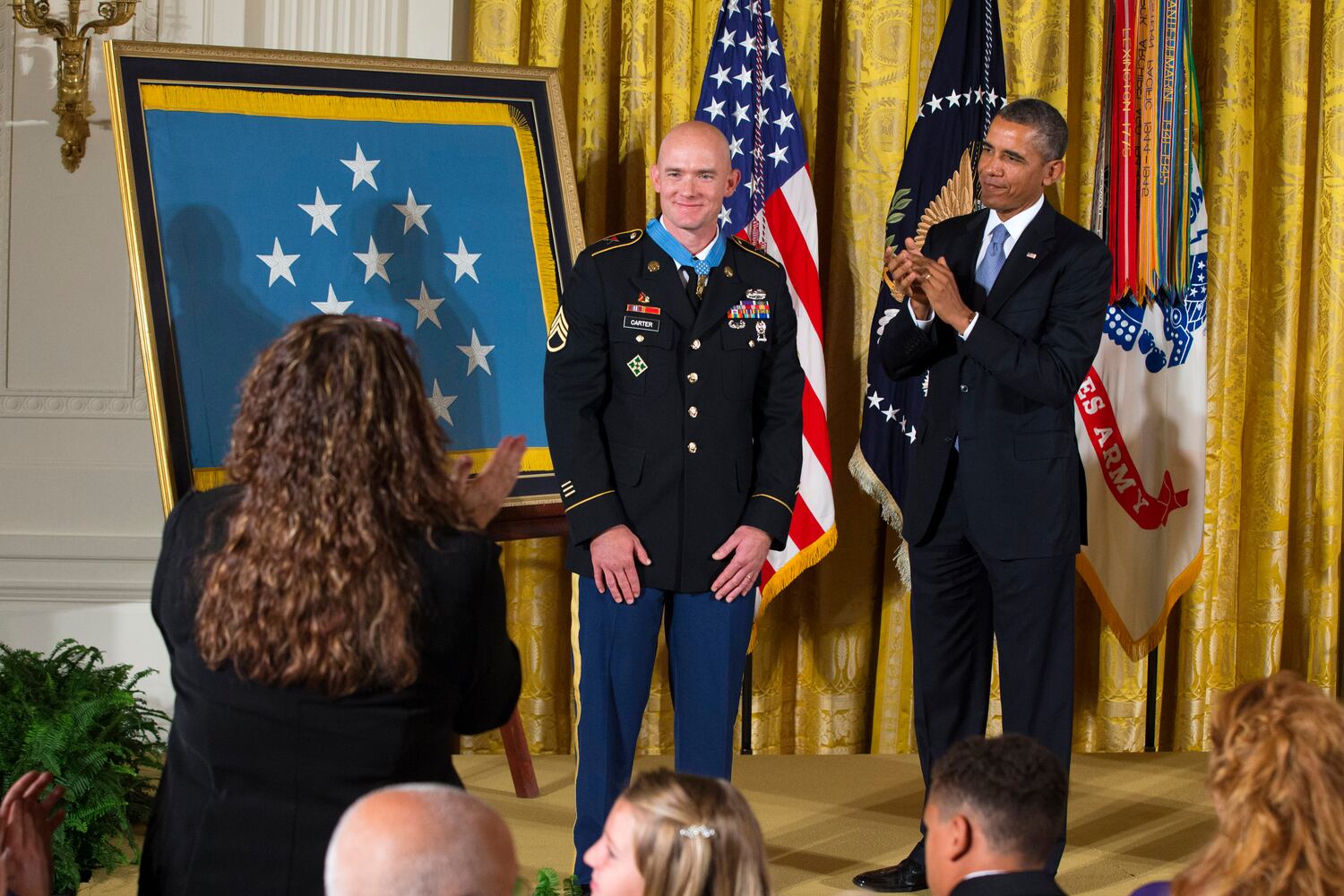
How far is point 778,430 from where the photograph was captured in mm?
3018

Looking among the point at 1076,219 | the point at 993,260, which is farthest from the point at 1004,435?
the point at 1076,219

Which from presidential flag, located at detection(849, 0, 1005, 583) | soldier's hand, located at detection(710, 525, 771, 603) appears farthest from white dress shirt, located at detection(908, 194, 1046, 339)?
presidential flag, located at detection(849, 0, 1005, 583)

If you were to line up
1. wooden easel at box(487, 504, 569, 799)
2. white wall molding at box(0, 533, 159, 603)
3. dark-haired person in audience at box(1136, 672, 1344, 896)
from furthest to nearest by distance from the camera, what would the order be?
1. white wall molding at box(0, 533, 159, 603)
2. wooden easel at box(487, 504, 569, 799)
3. dark-haired person in audience at box(1136, 672, 1344, 896)

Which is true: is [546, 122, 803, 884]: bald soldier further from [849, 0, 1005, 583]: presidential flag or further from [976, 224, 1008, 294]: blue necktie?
[849, 0, 1005, 583]: presidential flag

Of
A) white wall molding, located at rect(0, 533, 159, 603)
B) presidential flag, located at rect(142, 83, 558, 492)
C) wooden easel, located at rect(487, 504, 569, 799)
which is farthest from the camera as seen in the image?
white wall molding, located at rect(0, 533, 159, 603)

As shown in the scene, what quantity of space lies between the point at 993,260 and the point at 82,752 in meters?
2.25

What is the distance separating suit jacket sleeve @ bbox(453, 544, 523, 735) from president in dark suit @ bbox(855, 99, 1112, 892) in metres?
1.47

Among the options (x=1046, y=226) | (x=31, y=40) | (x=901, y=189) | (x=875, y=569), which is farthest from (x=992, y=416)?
(x=31, y=40)

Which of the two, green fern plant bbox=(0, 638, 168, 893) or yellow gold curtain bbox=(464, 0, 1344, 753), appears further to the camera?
yellow gold curtain bbox=(464, 0, 1344, 753)

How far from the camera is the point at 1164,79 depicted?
4340 millimetres

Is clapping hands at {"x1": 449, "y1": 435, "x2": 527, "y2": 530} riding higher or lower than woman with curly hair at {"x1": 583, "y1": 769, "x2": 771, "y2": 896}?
higher

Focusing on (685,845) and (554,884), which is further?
(554,884)

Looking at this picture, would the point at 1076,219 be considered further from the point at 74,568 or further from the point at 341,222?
the point at 74,568

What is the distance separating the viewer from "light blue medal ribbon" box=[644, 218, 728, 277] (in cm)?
297
